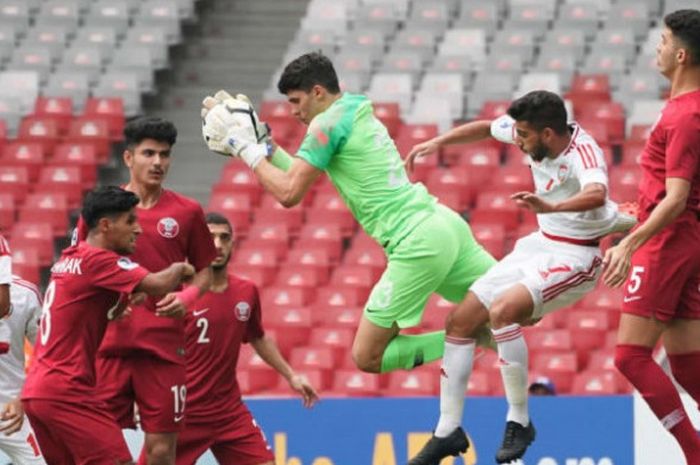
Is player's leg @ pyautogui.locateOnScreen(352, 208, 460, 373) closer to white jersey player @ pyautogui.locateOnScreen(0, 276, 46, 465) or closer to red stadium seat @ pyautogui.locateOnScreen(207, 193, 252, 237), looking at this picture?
white jersey player @ pyautogui.locateOnScreen(0, 276, 46, 465)

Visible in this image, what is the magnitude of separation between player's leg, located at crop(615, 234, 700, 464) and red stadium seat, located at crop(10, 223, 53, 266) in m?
9.59

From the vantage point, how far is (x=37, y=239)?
17875 mm

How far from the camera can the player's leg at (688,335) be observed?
9008 millimetres

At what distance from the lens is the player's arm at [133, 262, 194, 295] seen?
9.41m

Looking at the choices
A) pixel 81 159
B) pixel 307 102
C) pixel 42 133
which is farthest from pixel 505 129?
pixel 42 133

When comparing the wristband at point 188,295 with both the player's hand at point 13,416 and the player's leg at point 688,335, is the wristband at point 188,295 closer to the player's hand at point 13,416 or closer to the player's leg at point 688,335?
Result: the player's hand at point 13,416

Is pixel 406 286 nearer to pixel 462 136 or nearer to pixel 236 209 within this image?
pixel 462 136

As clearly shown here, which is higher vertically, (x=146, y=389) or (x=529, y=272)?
(x=529, y=272)

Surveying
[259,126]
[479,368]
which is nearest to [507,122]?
[259,126]

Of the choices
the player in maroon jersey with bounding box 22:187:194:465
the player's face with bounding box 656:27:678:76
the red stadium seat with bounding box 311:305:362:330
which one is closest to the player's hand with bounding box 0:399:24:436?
the player in maroon jersey with bounding box 22:187:194:465

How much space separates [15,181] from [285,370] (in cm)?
807

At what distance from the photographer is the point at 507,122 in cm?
971

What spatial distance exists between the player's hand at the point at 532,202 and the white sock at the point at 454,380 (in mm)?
1329

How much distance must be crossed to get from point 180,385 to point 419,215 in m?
1.63
